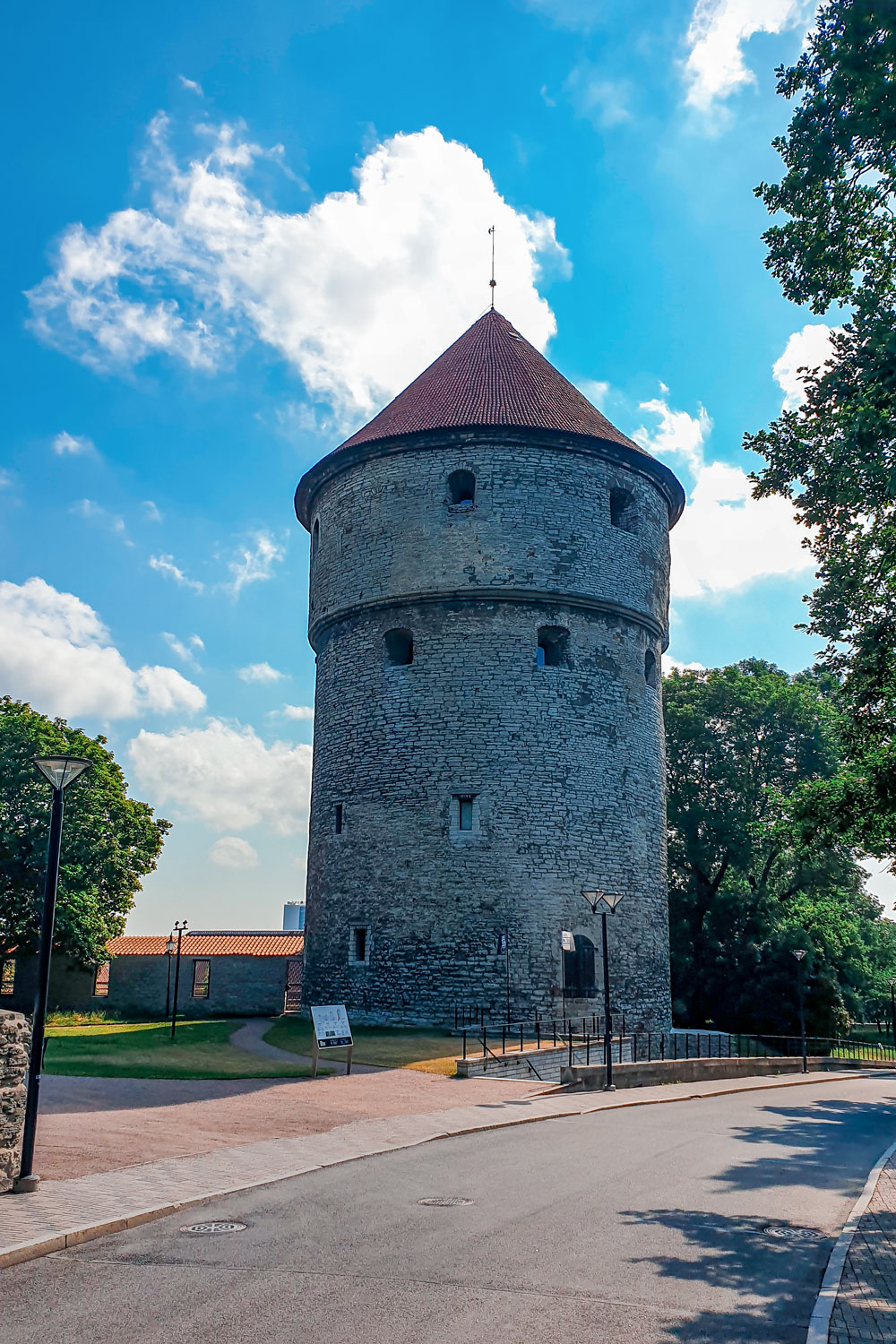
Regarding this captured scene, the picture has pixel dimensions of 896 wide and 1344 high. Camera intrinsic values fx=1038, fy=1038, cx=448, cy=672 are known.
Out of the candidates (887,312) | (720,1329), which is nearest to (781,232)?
(887,312)

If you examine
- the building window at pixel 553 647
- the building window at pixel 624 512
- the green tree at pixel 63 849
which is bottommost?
the green tree at pixel 63 849

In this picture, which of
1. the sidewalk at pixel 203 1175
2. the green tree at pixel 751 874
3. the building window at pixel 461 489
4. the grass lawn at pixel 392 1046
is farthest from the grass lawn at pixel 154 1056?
the green tree at pixel 751 874

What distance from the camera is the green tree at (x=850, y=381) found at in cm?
926

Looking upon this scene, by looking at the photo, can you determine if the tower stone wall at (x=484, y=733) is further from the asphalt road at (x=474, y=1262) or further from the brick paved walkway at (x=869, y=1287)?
the brick paved walkway at (x=869, y=1287)

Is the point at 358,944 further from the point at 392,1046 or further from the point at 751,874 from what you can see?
the point at 751,874

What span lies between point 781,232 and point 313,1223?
10840 millimetres

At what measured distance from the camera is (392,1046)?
18734 mm

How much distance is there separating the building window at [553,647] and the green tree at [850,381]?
357 inches

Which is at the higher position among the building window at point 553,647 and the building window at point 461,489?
the building window at point 461,489

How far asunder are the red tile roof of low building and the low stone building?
3 cm

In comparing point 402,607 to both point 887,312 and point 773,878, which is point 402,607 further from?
point 773,878

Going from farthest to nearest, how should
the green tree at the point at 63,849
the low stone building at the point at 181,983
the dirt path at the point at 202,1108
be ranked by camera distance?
the low stone building at the point at 181,983, the green tree at the point at 63,849, the dirt path at the point at 202,1108

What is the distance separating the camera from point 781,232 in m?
11.6

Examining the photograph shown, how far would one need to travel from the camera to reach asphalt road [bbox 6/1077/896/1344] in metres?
4.88
